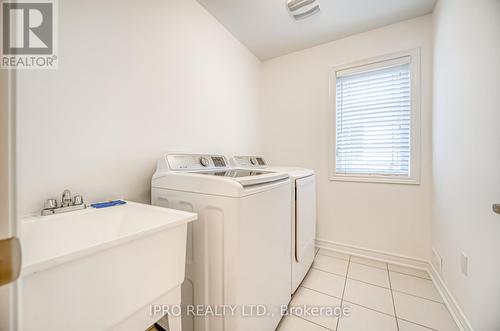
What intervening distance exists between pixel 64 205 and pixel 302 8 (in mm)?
2166

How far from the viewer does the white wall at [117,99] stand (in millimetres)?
884

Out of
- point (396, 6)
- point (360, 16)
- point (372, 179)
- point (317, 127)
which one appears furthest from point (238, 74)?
point (372, 179)

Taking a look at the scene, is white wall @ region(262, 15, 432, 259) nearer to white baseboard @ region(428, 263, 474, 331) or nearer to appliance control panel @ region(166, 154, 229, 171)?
white baseboard @ region(428, 263, 474, 331)

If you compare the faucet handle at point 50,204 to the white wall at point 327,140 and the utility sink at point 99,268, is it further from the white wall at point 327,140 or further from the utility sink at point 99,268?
the white wall at point 327,140

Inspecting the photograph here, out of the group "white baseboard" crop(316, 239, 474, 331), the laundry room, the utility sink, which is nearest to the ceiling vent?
the laundry room

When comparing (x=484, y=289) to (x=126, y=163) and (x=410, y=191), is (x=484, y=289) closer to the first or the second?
(x=410, y=191)

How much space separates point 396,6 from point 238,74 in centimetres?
156

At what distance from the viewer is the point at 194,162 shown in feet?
4.74

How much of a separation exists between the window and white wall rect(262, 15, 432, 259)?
8cm

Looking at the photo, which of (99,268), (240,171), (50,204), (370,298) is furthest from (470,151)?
(50,204)

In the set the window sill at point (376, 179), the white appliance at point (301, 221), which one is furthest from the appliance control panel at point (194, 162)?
the window sill at point (376, 179)

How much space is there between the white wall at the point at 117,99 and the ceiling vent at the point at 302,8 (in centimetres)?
73

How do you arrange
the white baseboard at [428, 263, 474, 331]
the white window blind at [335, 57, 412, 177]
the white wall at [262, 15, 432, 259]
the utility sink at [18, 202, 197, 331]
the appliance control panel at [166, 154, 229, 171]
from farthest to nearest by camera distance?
the white window blind at [335, 57, 412, 177], the white wall at [262, 15, 432, 259], the appliance control panel at [166, 154, 229, 171], the white baseboard at [428, 263, 474, 331], the utility sink at [18, 202, 197, 331]

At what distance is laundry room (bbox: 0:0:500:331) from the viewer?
25.2 inches
